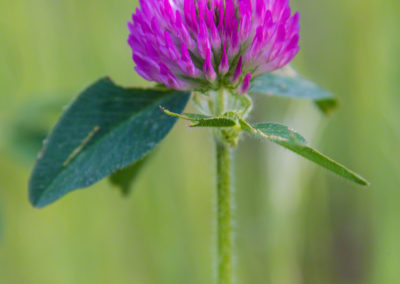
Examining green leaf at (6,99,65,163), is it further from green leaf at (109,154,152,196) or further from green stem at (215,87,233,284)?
green stem at (215,87,233,284)

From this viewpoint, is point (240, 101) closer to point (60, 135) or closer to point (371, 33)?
point (60, 135)

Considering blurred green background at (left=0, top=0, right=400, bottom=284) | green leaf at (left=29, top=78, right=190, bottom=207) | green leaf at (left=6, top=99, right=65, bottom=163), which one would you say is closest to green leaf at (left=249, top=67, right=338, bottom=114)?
green leaf at (left=29, top=78, right=190, bottom=207)

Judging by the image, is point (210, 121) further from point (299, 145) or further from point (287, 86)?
point (287, 86)

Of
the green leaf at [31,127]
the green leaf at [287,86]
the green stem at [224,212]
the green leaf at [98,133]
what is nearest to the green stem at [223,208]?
the green stem at [224,212]

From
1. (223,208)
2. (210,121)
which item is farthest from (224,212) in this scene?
(210,121)

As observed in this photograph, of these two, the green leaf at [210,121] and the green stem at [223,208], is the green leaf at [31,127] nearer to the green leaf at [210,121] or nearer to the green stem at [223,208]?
the green stem at [223,208]
